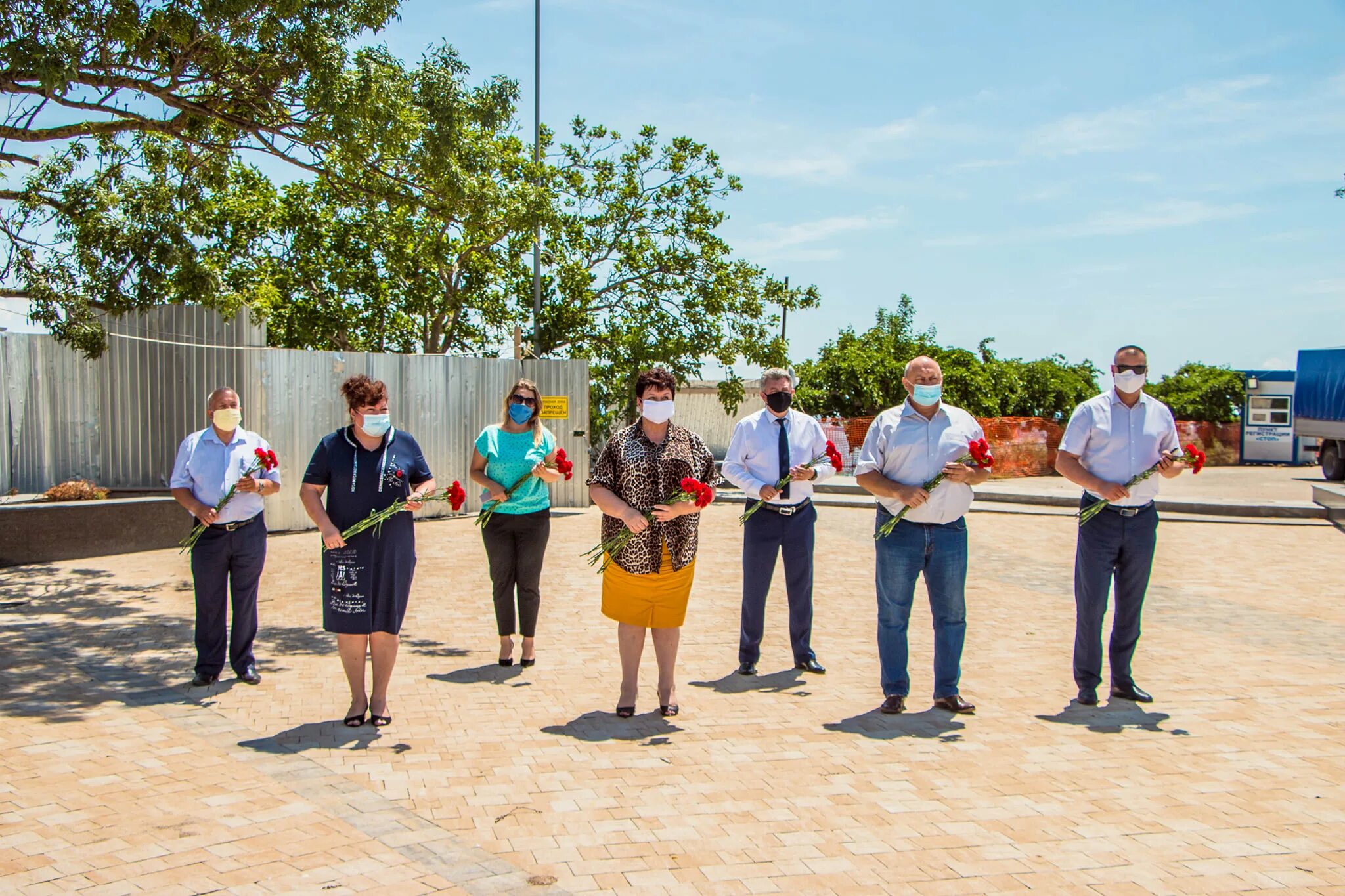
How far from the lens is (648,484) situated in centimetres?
595

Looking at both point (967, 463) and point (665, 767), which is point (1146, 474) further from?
point (665, 767)

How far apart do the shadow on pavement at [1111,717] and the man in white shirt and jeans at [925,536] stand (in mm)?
545

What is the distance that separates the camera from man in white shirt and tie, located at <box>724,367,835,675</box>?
23.6 ft

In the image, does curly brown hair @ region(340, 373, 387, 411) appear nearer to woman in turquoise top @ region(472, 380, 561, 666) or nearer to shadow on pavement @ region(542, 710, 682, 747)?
woman in turquoise top @ region(472, 380, 561, 666)

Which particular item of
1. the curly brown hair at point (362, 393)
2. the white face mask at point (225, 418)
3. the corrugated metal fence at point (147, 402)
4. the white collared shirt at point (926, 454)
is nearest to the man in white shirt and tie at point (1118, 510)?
the white collared shirt at point (926, 454)

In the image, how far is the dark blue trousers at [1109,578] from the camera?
6.45m

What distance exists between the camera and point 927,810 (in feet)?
15.4

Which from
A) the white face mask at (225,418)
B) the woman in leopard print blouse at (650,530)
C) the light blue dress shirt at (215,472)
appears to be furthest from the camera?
the white face mask at (225,418)

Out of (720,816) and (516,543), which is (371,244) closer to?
(516,543)

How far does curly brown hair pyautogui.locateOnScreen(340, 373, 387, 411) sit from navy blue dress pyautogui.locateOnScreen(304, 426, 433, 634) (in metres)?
0.18

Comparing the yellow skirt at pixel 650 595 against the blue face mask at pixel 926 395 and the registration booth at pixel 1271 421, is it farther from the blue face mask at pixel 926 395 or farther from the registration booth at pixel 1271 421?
the registration booth at pixel 1271 421

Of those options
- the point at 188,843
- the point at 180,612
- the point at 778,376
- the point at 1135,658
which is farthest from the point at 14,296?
the point at 1135,658

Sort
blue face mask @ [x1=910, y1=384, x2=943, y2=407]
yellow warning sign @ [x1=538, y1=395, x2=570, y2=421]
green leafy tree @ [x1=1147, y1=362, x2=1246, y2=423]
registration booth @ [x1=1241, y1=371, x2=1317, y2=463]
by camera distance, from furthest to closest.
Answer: green leafy tree @ [x1=1147, y1=362, x2=1246, y2=423], registration booth @ [x1=1241, y1=371, x2=1317, y2=463], yellow warning sign @ [x1=538, y1=395, x2=570, y2=421], blue face mask @ [x1=910, y1=384, x2=943, y2=407]

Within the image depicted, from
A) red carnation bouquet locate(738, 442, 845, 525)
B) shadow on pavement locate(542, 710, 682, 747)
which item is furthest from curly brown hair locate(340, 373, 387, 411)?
red carnation bouquet locate(738, 442, 845, 525)
